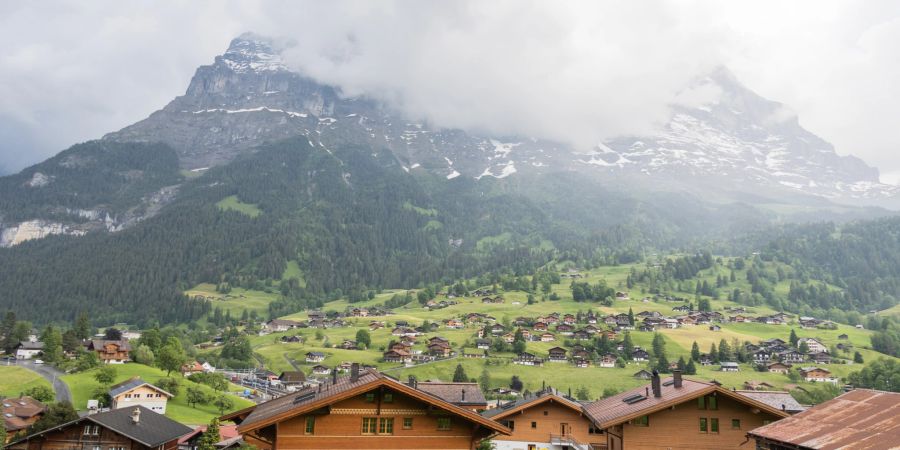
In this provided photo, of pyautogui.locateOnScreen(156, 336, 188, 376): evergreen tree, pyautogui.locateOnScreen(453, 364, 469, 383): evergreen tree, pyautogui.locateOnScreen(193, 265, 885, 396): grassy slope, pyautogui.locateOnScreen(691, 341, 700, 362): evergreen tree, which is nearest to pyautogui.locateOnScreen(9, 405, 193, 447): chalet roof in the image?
pyautogui.locateOnScreen(156, 336, 188, 376): evergreen tree

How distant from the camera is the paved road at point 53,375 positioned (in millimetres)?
87381

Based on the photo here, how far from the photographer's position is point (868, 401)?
28625 millimetres

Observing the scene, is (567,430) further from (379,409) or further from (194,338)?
(194,338)

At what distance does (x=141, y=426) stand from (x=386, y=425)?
48.8 metres

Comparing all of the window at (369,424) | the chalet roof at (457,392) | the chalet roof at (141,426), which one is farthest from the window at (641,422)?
the chalet roof at (141,426)

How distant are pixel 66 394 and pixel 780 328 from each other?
193 metres

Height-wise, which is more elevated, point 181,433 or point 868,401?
point 868,401

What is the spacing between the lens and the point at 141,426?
63969 mm

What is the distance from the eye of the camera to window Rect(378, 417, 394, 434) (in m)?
27.4

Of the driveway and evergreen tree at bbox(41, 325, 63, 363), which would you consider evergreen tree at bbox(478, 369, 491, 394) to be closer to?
the driveway

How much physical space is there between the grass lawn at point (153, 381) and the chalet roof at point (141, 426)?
14300 mm

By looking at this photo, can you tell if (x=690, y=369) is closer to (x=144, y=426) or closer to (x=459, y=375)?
(x=459, y=375)

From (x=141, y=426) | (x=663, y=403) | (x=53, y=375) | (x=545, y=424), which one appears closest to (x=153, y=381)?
(x=53, y=375)

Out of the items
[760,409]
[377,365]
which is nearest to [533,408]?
[760,409]
